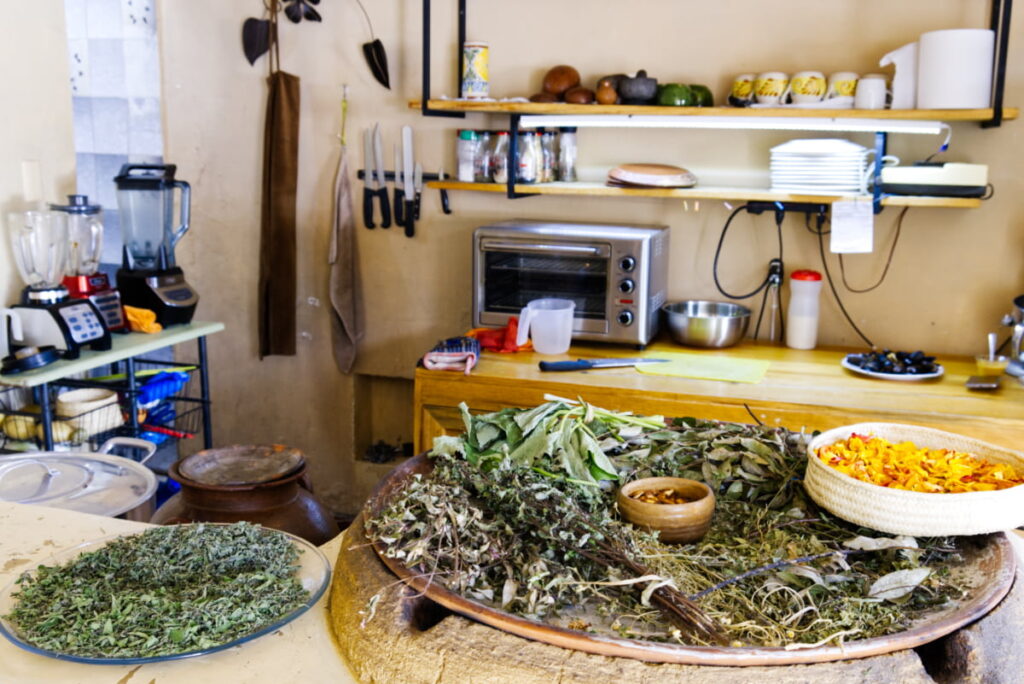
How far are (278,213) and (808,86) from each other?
2222 millimetres

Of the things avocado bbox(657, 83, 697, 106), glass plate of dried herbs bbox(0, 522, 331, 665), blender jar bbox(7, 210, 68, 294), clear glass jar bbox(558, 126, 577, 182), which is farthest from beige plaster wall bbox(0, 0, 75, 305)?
avocado bbox(657, 83, 697, 106)

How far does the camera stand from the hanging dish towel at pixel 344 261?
3914 mm

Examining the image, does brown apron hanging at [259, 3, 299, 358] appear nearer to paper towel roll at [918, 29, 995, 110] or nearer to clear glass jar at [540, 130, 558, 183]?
clear glass jar at [540, 130, 558, 183]

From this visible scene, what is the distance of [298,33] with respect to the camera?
3.91 metres

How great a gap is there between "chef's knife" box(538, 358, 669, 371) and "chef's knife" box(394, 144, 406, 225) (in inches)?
45.0

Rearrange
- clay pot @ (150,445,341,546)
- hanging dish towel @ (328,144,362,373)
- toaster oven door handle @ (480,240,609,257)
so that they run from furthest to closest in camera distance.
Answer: hanging dish towel @ (328,144,362,373)
toaster oven door handle @ (480,240,609,257)
clay pot @ (150,445,341,546)

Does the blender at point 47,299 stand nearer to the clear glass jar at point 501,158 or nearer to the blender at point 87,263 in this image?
the blender at point 87,263

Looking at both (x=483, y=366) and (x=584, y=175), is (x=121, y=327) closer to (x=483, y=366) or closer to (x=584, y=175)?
(x=483, y=366)

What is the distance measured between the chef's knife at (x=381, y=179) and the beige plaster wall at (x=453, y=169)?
0.06m

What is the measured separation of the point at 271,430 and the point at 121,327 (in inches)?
43.9

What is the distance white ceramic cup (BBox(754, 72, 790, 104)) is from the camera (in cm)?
318

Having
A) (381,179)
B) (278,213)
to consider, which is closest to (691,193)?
(381,179)

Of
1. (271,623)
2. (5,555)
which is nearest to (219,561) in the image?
(271,623)

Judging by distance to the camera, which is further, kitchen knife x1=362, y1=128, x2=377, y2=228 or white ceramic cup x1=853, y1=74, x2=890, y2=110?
kitchen knife x1=362, y1=128, x2=377, y2=228
